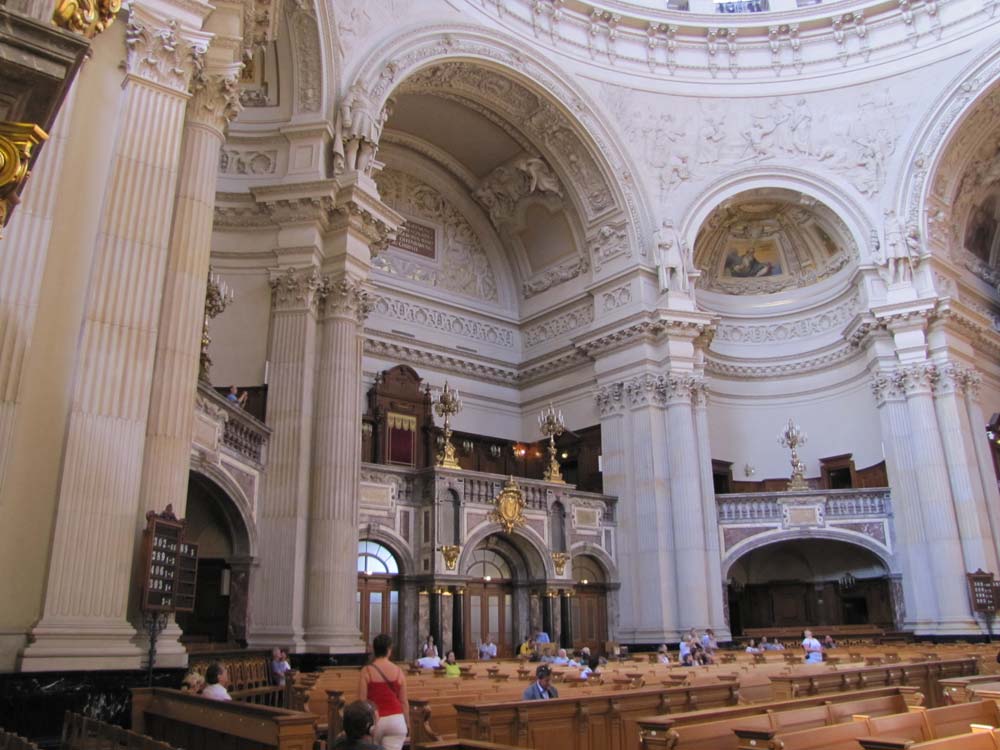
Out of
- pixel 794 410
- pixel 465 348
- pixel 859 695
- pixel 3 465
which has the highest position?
pixel 465 348

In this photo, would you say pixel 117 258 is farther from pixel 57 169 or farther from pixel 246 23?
pixel 246 23

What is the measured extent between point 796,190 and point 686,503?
33.8 feet

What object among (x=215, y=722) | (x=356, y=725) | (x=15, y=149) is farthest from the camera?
(x=215, y=722)

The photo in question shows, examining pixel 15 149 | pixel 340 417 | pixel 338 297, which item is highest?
pixel 338 297

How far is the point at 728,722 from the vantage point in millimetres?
6309

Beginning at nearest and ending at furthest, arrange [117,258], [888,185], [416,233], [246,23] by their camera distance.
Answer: [117,258]
[246,23]
[888,185]
[416,233]

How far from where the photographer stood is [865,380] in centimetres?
2511

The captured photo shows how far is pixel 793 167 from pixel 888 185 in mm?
2698

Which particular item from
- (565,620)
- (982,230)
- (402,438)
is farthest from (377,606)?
(982,230)

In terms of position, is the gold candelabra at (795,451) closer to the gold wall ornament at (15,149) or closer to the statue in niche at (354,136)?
the statue in niche at (354,136)

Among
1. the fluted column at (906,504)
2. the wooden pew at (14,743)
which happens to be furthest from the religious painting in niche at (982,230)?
the wooden pew at (14,743)

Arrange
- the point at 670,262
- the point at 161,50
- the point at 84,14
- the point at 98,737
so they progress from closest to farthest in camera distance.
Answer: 1. the point at 84,14
2. the point at 98,737
3. the point at 161,50
4. the point at 670,262

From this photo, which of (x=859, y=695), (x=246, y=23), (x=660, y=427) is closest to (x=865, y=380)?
(x=660, y=427)

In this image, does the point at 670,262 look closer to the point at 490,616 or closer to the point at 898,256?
the point at 898,256
